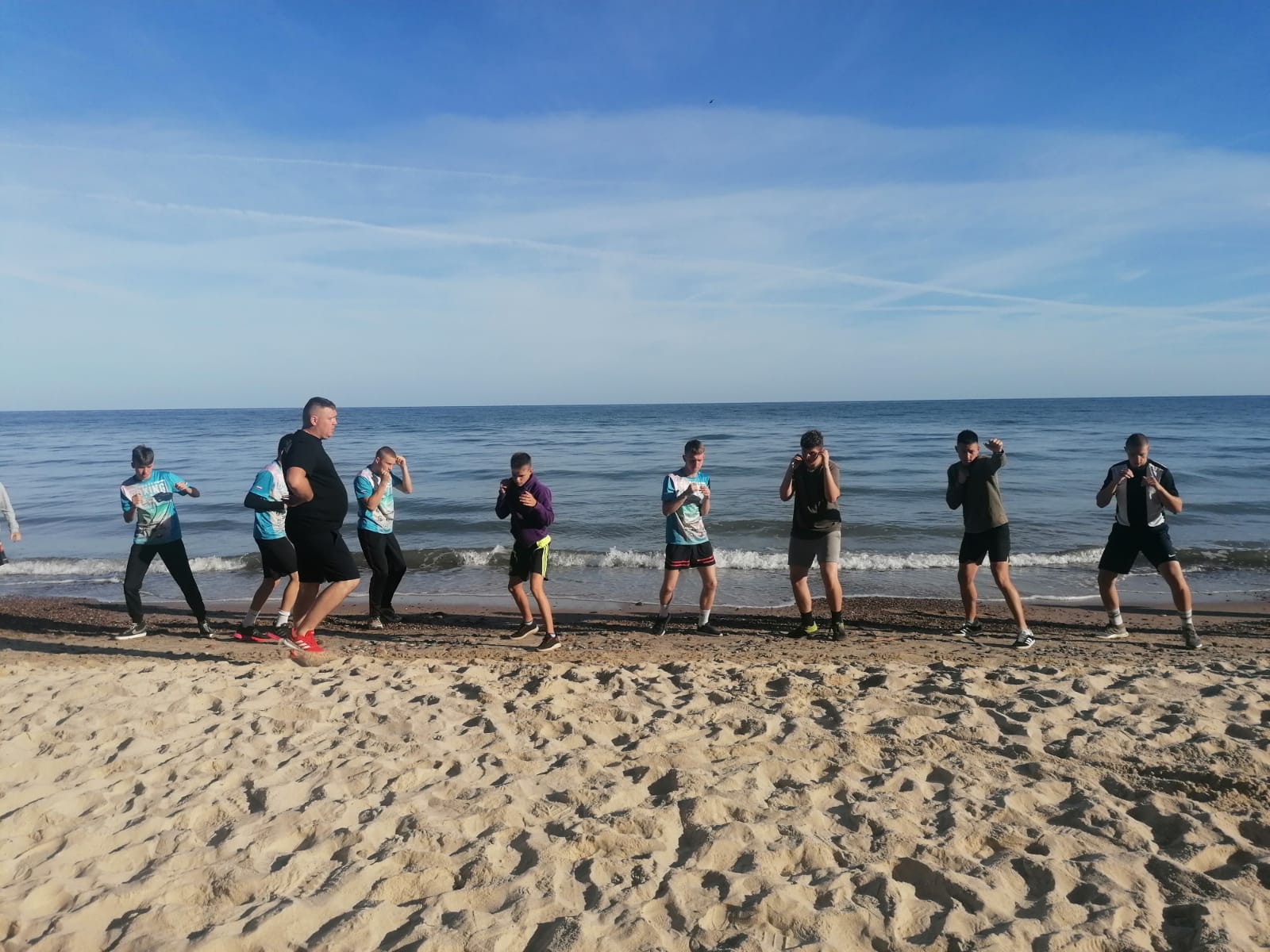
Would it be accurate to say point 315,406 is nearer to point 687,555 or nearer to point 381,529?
point 381,529

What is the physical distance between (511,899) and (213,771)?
74.6 inches

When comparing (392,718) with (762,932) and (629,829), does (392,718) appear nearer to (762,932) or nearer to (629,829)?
(629,829)

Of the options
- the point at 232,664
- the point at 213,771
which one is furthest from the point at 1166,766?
the point at 232,664

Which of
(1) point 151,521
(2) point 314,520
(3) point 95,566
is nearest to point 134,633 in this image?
(1) point 151,521

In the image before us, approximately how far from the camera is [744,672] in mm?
5359

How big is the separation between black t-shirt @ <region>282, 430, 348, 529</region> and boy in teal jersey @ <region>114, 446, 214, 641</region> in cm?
166

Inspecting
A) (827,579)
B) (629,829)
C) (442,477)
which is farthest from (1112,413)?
(629,829)

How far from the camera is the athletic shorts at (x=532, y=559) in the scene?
6578 mm

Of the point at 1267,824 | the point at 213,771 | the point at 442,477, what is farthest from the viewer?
the point at 442,477

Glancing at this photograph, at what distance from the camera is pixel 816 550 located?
6785 millimetres

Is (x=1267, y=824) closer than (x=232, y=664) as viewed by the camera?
Yes

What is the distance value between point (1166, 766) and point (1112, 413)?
7109cm

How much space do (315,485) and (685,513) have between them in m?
3.04

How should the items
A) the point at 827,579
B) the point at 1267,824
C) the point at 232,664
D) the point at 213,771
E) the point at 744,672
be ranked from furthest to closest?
the point at 827,579
the point at 232,664
the point at 744,672
the point at 213,771
the point at 1267,824
